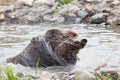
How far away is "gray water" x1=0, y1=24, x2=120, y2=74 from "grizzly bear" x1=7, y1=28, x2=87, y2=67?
0.48 feet

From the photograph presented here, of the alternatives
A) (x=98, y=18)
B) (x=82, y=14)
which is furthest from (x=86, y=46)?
(x=82, y=14)

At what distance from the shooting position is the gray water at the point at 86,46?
7943 mm

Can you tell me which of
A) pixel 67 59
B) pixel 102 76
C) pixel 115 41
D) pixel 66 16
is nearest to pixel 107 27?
pixel 66 16

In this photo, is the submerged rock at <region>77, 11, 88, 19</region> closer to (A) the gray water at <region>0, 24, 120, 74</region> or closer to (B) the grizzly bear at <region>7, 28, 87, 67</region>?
(A) the gray water at <region>0, 24, 120, 74</region>

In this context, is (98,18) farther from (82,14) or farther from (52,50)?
(52,50)

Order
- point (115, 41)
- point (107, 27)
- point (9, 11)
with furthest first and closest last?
point (9, 11), point (107, 27), point (115, 41)

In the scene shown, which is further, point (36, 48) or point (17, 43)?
point (17, 43)

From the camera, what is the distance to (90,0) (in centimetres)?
1614

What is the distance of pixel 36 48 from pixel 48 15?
845 centimetres

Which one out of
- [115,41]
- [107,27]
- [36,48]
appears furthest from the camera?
[107,27]

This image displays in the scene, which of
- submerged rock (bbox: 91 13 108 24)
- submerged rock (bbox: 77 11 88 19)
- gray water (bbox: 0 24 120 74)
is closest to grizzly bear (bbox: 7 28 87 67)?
gray water (bbox: 0 24 120 74)

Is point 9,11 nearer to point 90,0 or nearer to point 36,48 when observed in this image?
point 90,0

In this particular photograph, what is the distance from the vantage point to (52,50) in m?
7.58

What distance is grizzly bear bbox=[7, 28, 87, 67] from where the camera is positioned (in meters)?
7.46
